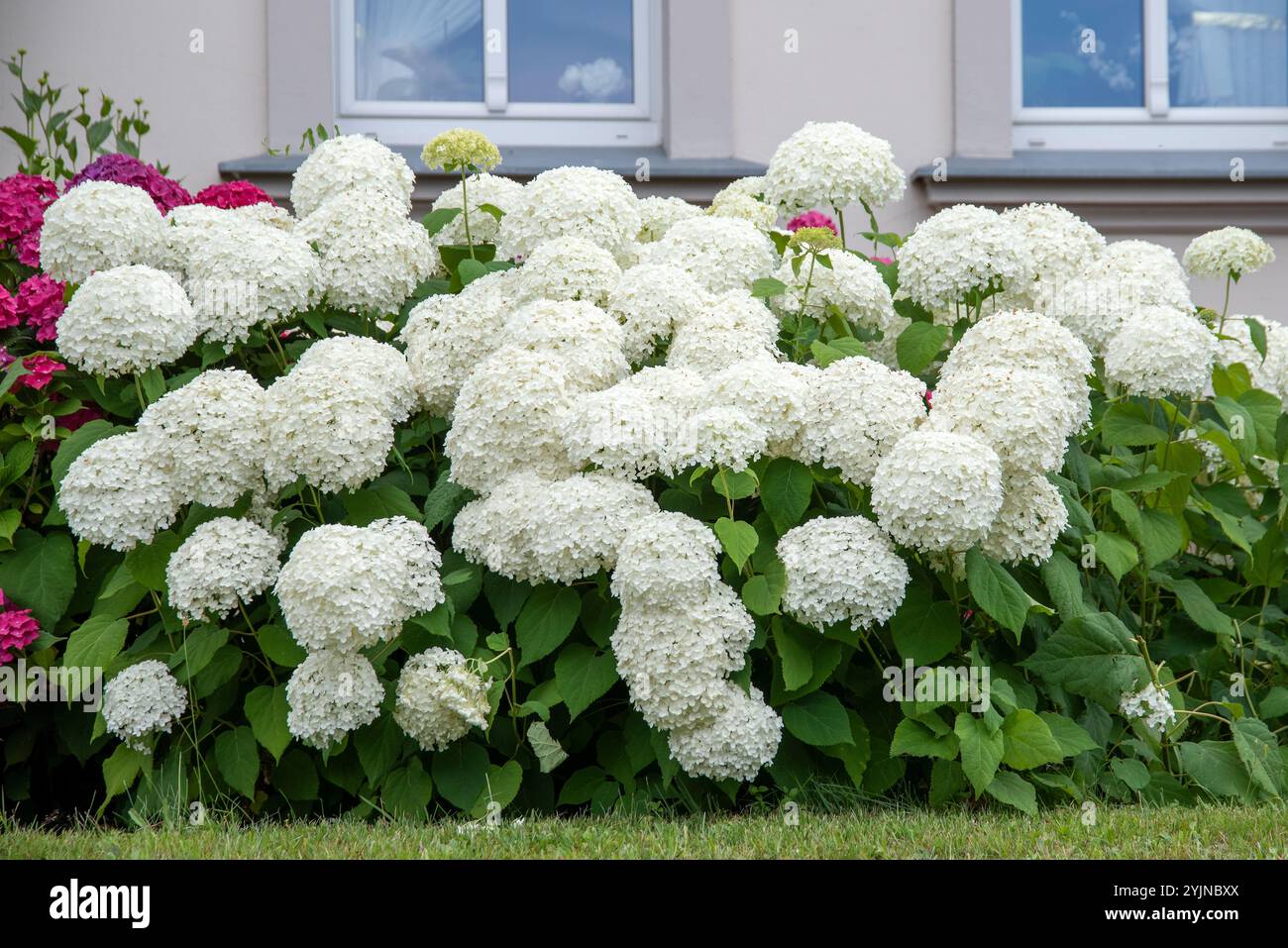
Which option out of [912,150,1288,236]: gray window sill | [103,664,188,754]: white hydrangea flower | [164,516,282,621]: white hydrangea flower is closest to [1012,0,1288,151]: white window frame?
[912,150,1288,236]: gray window sill

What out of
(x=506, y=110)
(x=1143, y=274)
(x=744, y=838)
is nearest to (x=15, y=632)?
(x=744, y=838)

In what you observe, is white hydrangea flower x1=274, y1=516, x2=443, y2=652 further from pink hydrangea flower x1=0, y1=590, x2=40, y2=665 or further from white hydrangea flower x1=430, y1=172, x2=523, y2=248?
white hydrangea flower x1=430, y1=172, x2=523, y2=248

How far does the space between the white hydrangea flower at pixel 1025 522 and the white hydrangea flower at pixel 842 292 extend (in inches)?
30.5

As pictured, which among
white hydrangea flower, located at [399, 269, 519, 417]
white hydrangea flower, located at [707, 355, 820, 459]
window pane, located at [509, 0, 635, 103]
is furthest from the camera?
window pane, located at [509, 0, 635, 103]

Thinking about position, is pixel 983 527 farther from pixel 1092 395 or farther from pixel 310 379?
pixel 310 379

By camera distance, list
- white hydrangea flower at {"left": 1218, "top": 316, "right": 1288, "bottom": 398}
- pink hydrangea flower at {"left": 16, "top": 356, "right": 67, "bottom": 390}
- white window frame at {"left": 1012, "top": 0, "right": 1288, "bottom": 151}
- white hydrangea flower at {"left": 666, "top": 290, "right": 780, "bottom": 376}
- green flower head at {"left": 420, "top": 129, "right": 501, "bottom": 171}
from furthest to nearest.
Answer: white window frame at {"left": 1012, "top": 0, "right": 1288, "bottom": 151}, white hydrangea flower at {"left": 1218, "top": 316, "right": 1288, "bottom": 398}, green flower head at {"left": 420, "top": 129, "right": 501, "bottom": 171}, pink hydrangea flower at {"left": 16, "top": 356, "right": 67, "bottom": 390}, white hydrangea flower at {"left": 666, "top": 290, "right": 780, "bottom": 376}

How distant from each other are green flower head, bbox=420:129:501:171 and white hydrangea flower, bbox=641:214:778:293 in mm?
544

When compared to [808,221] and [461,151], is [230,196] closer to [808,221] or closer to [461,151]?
[461,151]

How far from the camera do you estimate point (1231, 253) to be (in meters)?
4.27

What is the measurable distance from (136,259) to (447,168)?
903 millimetres

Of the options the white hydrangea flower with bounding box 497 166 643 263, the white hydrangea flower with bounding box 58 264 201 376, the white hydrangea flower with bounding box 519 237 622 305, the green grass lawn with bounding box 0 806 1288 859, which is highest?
the white hydrangea flower with bounding box 497 166 643 263

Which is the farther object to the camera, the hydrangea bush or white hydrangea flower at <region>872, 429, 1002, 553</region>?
the hydrangea bush

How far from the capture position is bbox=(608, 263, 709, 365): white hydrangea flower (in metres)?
3.47

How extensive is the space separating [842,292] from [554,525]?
3.72 ft
